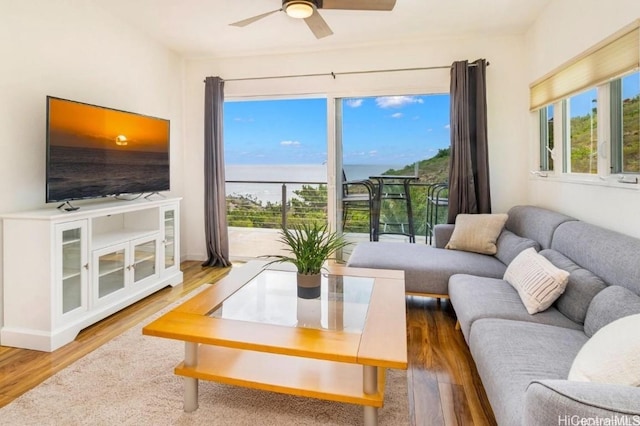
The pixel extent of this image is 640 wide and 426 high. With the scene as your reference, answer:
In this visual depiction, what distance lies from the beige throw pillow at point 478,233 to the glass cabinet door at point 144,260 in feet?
9.13

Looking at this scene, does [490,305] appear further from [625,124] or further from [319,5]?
[319,5]

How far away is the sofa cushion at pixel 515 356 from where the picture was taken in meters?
1.35

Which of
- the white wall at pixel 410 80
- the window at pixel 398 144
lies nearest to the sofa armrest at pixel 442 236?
the window at pixel 398 144

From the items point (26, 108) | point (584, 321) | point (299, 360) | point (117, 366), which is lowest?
point (117, 366)

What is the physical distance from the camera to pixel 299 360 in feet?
6.15

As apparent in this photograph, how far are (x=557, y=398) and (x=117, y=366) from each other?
7.40ft

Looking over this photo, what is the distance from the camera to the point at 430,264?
303 cm

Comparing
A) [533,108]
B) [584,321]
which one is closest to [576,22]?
[533,108]

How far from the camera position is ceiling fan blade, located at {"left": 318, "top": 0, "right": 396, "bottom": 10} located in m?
2.53

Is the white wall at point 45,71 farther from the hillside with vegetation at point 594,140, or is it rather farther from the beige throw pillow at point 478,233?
the hillside with vegetation at point 594,140

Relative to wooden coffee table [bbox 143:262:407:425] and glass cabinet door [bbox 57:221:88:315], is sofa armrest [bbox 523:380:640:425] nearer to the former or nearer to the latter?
wooden coffee table [bbox 143:262:407:425]

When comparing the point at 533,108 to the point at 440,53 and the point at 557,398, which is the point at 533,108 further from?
the point at 557,398

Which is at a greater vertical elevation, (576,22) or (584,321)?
(576,22)

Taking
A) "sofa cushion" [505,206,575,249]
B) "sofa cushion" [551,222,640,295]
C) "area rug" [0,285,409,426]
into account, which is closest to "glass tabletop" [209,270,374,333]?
"area rug" [0,285,409,426]
